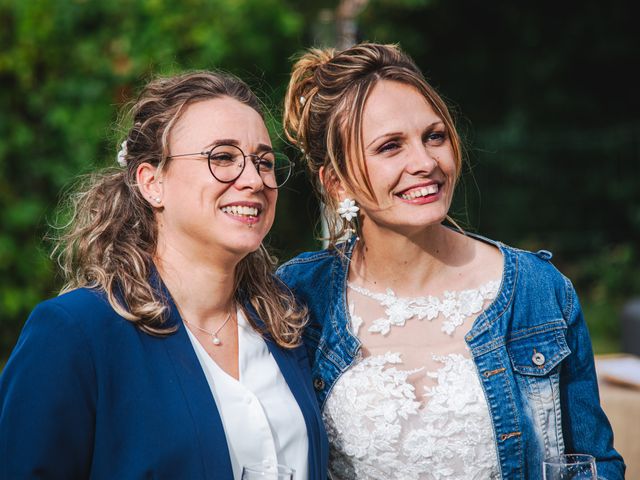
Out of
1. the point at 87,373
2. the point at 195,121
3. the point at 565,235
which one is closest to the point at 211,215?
the point at 195,121

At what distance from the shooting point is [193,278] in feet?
7.80

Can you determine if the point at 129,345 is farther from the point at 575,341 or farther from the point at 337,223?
the point at 575,341

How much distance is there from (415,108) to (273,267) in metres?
0.69

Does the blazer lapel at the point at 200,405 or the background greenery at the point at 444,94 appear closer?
the blazer lapel at the point at 200,405

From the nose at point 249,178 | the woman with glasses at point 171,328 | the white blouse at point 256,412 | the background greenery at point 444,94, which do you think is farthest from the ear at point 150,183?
the background greenery at point 444,94

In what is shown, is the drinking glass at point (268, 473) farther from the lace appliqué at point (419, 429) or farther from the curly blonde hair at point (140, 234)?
the lace appliqué at point (419, 429)

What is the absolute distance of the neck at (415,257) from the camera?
2791 mm

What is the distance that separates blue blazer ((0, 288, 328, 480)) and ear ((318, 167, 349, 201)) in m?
0.92

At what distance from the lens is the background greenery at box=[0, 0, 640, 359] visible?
6.43m

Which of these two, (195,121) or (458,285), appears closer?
(195,121)

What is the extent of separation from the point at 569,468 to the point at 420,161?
104cm

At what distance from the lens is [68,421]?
6.49ft

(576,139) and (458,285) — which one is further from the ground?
(576,139)

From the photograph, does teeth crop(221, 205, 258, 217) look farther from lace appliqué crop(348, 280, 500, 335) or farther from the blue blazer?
lace appliqué crop(348, 280, 500, 335)
